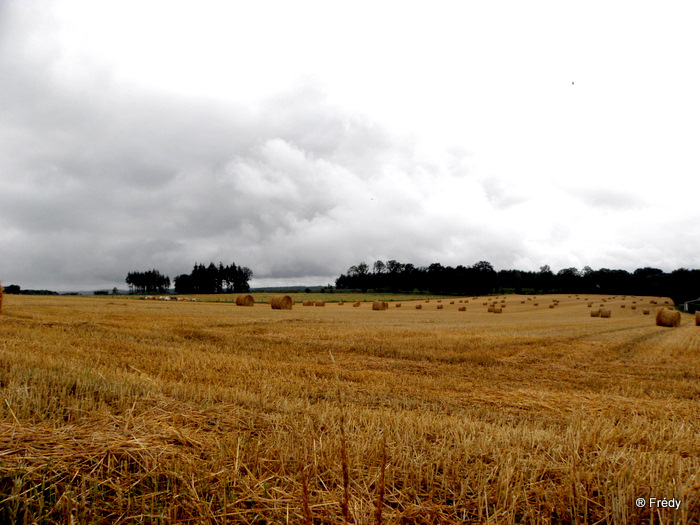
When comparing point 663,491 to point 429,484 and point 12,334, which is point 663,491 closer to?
point 429,484

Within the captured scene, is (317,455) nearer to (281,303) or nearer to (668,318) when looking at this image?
(668,318)

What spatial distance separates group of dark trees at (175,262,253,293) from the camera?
516 ft

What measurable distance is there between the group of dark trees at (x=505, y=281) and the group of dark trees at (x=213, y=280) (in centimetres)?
5115

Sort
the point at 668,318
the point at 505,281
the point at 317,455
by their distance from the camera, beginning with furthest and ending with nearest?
1. the point at 505,281
2. the point at 668,318
3. the point at 317,455

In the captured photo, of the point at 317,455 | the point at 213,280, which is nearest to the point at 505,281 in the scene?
the point at 213,280

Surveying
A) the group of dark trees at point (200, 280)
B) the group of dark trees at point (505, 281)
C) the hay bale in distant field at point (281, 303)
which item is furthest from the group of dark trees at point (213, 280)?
the hay bale in distant field at point (281, 303)

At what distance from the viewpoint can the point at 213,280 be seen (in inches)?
6245

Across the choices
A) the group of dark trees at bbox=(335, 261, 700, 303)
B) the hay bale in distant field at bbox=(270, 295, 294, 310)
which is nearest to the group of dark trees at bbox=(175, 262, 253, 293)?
the group of dark trees at bbox=(335, 261, 700, 303)

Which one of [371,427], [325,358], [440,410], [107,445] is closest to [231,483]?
[107,445]

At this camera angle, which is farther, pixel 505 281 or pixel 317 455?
pixel 505 281

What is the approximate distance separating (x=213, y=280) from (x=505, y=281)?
11999cm

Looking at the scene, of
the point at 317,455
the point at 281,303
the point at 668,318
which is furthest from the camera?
the point at 281,303

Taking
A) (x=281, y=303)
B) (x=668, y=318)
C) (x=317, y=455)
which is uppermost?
(x=317, y=455)

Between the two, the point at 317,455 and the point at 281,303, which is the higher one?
the point at 317,455
